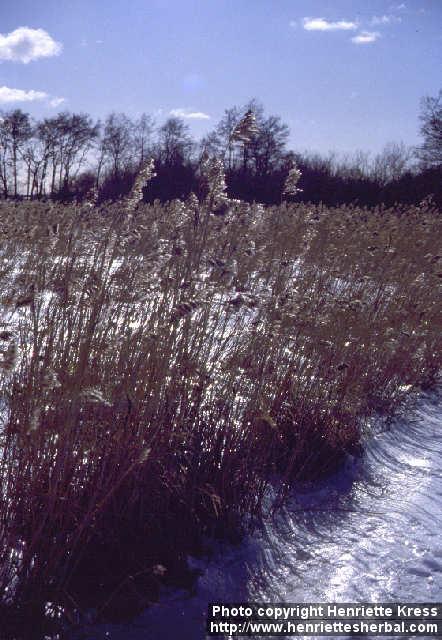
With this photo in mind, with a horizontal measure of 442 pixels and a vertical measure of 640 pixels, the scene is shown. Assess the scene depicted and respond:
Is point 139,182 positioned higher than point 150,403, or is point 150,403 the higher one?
point 139,182

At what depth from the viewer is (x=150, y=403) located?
2.53 meters

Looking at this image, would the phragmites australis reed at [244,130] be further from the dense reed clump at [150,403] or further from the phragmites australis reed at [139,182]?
the phragmites australis reed at [139,182]

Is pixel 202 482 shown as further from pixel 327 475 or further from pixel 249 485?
pixel 327 475

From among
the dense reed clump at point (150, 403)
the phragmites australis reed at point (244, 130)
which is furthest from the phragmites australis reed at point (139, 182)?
the phragmites australis reed at point (244, 130)

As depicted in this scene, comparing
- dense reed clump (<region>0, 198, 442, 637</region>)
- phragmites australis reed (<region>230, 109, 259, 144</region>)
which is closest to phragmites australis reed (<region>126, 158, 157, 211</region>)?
dense reed clump (<region>0, 198, 442, 637</region>)

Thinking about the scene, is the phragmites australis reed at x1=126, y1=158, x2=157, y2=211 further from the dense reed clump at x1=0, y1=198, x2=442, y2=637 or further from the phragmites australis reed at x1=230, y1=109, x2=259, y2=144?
the phragmites australis reed at x1=230, y1=109, x2=259, y2=144

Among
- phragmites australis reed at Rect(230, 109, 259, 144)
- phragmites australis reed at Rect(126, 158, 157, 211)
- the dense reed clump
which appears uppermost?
phragmites australis reed at Rect(230, 109, 259, 144)

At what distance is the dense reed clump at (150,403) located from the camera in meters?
2.18

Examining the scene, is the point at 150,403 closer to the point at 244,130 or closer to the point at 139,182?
the point at 139,182

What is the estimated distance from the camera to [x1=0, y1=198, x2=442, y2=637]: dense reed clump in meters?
2.18

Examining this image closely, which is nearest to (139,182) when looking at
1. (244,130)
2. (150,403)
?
(244,130)

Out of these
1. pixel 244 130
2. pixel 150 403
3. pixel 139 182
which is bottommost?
pixel 150 403

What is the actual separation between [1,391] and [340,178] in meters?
23.2

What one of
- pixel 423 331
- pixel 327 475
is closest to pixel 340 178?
pixel 423 331
